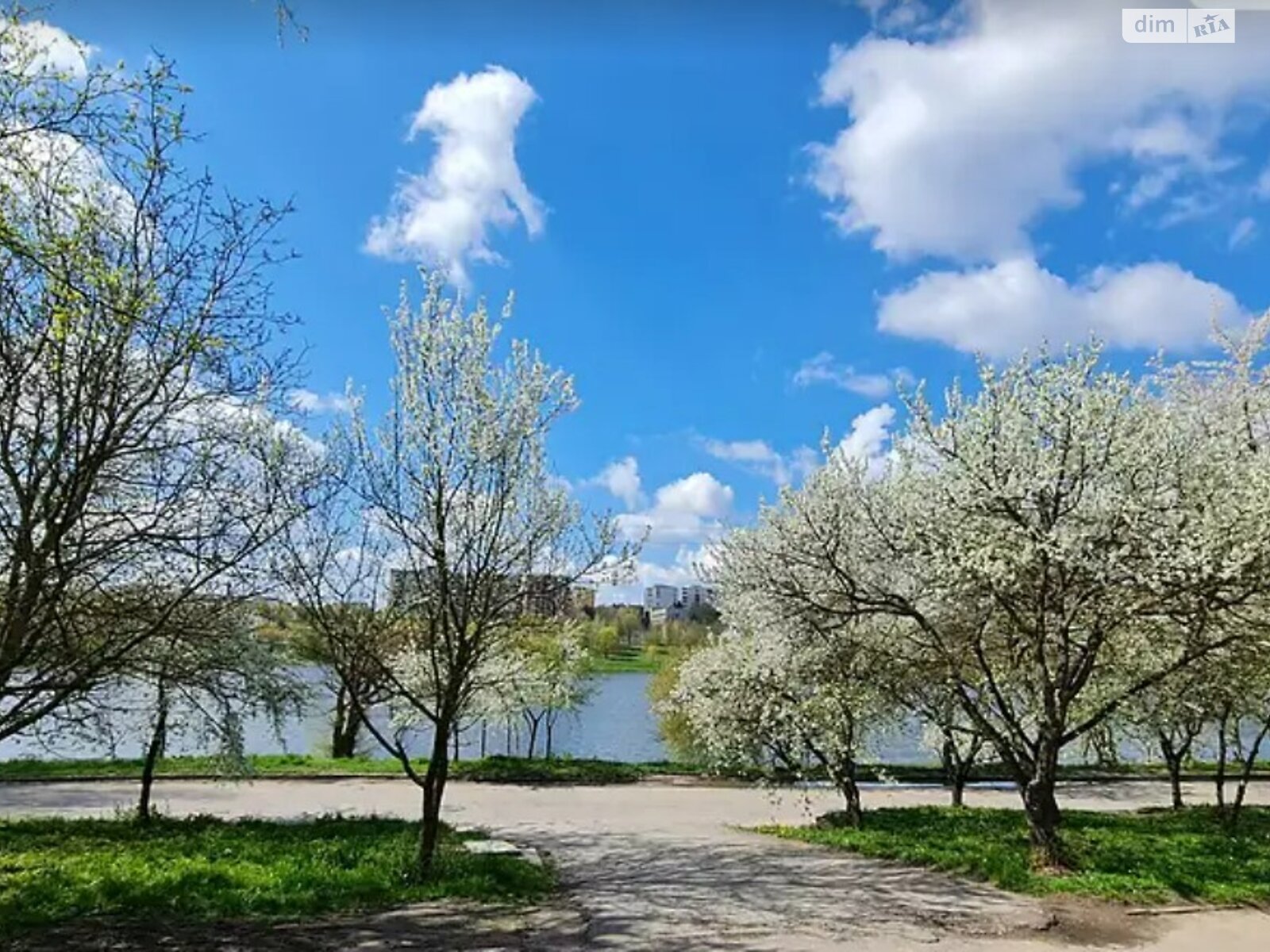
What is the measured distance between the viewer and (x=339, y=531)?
38.4 ft

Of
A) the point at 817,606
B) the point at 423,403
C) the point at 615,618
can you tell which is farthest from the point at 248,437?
the point at 615,618

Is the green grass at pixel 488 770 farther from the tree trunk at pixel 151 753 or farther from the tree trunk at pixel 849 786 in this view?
the tree trunk at pixel 151 753

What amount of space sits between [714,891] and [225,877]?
461 centimetres

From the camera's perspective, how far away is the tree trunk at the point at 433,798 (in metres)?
9.31

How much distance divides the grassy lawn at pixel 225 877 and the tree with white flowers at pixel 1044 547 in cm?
450

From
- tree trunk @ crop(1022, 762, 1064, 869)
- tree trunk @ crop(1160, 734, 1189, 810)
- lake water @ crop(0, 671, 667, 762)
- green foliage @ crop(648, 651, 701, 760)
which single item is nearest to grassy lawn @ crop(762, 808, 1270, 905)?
tree trunk @ crop(1022, 762, 1064, 869)

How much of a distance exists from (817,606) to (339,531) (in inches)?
231

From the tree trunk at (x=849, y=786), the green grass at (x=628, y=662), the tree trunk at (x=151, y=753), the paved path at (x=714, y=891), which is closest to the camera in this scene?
the paved path at (x=714, y=891)

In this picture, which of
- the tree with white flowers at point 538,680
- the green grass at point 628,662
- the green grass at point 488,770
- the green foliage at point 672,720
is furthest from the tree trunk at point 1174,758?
the green grass at point 628,662

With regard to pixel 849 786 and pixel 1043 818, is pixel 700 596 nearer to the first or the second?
pixel 849 786

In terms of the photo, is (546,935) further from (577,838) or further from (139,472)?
(577,838)

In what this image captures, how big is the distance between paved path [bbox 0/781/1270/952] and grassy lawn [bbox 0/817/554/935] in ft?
3.06

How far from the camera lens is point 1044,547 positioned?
29.5 ft

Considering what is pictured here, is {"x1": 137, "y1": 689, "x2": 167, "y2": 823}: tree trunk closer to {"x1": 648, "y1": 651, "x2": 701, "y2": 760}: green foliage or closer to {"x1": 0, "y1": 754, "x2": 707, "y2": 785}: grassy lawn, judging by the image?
{"x1": 0, "y1": 754, "x2": 707, "y2": 785}: grassy lawn
